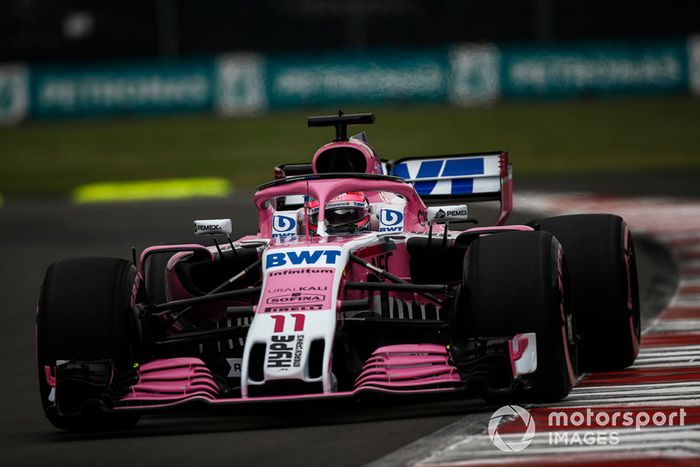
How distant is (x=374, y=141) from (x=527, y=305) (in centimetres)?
2535

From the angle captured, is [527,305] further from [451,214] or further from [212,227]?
[212,227]

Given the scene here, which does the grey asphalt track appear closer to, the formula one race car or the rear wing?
the formula one race car

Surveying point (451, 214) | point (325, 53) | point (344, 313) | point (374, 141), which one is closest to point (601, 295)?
point (451, 214)

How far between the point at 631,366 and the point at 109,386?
3527mm

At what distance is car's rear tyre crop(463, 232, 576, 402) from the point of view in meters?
8.29

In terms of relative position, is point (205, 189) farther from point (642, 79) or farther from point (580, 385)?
point (580, 385)

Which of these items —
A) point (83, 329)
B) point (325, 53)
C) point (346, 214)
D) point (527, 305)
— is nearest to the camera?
point (527, 305)

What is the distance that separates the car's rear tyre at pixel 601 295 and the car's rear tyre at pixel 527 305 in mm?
1233

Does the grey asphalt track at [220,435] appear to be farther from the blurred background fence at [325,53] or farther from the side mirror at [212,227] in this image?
the blurred background fence at [325,53]

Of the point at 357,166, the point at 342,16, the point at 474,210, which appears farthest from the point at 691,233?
the point at 342,16

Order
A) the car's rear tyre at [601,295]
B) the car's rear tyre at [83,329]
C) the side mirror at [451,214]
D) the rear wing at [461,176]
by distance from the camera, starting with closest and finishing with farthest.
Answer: the car's rear tyre at [83,329] < the car's rear tyre at [601,295] < the side mirror at [451,214] < the rear wing at [461,176]

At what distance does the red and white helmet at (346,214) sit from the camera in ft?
32.2

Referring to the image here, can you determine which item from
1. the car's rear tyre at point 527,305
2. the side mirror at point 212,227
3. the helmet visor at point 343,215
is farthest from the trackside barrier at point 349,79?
the car's rear tyre at point 527,305

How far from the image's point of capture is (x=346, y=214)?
9836mm
